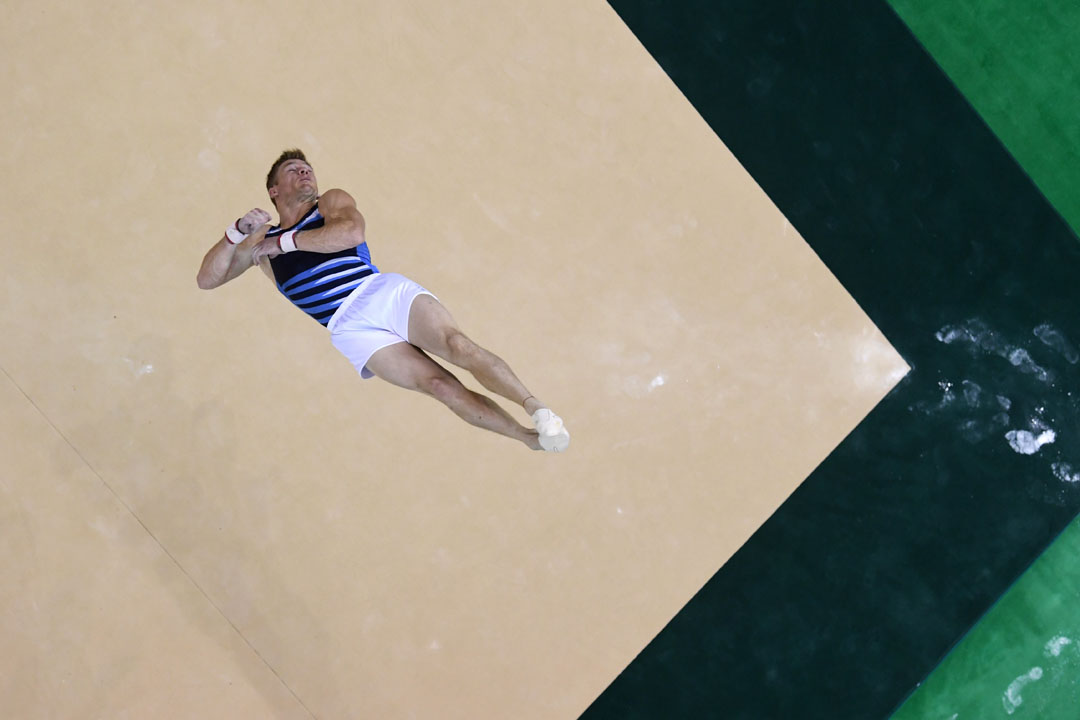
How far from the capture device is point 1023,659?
14.4ft

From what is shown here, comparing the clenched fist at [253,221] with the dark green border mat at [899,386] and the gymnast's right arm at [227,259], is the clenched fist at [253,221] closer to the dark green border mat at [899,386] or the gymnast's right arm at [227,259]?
the gymnast's right arm at [227,259]

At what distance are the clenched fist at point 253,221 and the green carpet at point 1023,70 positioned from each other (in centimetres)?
311

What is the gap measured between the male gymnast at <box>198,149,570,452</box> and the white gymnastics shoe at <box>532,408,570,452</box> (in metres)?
0.27

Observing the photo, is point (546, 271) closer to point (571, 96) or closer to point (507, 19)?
point (571, 96)

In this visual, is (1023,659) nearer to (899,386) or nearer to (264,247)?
(899,386)

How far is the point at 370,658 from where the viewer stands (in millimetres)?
3990

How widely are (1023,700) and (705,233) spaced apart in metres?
2.63

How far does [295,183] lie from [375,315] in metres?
0.64

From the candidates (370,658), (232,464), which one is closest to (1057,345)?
(370,658)

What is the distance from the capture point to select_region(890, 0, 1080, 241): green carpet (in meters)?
4.39

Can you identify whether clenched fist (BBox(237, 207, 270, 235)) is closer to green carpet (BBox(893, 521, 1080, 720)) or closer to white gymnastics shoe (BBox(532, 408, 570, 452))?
white gymnastics shoe (BBox(532, 408, 570, 452))

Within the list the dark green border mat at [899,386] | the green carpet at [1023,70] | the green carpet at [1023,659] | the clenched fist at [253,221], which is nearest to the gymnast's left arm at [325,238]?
the clenched fist at [253,221]

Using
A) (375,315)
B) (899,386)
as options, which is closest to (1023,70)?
(899,386)

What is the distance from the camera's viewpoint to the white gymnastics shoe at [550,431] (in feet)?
9.41
